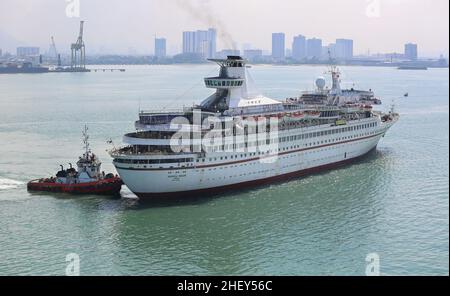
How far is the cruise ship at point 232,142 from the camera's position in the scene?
23750 mm

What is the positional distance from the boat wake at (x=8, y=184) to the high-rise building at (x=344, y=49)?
164 metres

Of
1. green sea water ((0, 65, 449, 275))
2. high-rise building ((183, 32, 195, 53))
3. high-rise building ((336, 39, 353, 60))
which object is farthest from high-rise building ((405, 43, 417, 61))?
green sea water ((0, 65, 449, 275))

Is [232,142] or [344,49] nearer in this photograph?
[232,142]

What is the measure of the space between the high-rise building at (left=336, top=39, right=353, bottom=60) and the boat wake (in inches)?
6469

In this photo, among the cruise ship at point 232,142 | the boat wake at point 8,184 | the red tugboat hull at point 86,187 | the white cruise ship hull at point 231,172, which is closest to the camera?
the white cruise ship hull at point 231,172

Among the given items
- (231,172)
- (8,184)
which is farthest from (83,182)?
(231,172)

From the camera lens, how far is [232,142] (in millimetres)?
25266

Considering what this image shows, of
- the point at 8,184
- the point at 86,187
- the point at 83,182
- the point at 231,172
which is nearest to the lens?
the point at 86,187

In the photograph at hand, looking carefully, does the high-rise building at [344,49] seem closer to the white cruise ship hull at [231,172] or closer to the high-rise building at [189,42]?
the high-rise building at [189,42]

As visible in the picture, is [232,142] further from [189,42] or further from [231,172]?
[189,42]

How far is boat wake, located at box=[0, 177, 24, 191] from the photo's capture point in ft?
84.5

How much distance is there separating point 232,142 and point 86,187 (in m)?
6.29

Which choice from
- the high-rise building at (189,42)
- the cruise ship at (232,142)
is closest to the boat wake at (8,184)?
the cruise ship at (232,142)

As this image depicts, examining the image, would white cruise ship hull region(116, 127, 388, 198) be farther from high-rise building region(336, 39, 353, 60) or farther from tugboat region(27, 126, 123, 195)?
high-rise building region(336, 39, 353, 60)
